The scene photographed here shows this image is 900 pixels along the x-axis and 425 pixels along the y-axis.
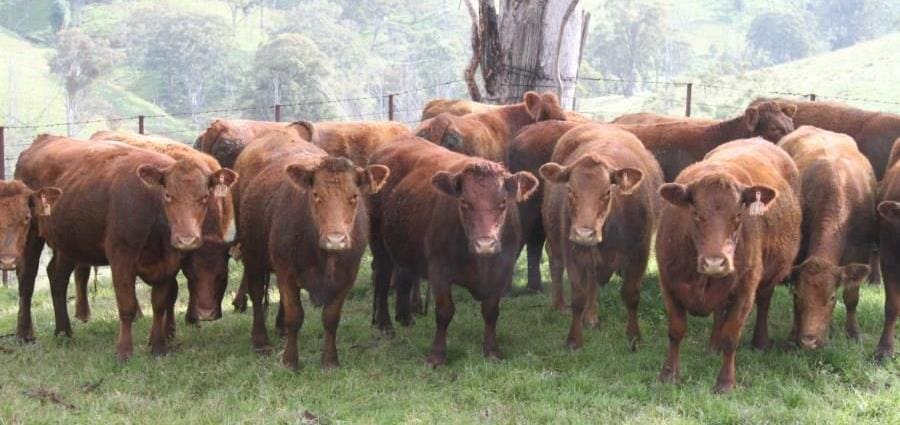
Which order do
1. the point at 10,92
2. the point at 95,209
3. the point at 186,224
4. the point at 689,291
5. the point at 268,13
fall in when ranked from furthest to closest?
the point at 268,13 < the point at 10,92 < the point at 95,209 < the point at 186,224 < the point at 689,291

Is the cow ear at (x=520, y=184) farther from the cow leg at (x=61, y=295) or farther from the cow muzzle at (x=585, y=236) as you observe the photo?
the cow leg at (x=61, y=295)

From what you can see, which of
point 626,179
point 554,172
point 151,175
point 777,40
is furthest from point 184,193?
point 777,40

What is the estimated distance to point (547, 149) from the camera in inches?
Result: 411

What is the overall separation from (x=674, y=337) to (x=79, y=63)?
60.4m

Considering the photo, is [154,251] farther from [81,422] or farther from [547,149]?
[547,149]

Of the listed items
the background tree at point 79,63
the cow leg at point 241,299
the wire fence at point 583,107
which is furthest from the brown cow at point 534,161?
the background tree at point 79,63

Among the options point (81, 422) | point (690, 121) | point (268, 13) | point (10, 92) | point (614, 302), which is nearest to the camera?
point (81, 422)

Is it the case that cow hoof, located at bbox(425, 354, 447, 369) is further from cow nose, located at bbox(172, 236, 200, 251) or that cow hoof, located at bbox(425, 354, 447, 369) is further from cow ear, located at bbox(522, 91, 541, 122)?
cow ear, located at bbox(522, 91, 541, 122)

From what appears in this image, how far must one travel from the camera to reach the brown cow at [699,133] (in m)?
10.5

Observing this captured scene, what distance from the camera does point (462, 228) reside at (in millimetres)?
8008

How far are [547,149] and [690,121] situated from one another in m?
1.96

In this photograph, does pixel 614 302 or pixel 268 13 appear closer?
pixel 614 302

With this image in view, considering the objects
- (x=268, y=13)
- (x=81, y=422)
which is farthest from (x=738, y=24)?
(x=81, y=422)

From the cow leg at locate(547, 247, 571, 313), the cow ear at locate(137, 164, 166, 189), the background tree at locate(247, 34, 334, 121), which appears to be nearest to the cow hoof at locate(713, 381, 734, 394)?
the cow leg at locate(547, 247, 571, 313)
